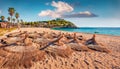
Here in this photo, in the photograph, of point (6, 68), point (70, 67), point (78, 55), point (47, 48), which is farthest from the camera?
point (78, 55)

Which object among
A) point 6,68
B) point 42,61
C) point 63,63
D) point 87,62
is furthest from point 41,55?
point 87,62

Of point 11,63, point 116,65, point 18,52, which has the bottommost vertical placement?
point 116,65

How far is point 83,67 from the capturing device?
23.2 feet

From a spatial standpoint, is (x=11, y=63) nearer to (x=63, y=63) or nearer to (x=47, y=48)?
(x=47, y=48)

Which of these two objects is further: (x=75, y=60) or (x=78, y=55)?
(x=78, y=55)

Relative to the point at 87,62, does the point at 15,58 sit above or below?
above

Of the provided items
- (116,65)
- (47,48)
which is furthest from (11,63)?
(116,65)

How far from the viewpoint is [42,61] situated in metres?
7.24

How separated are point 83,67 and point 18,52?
3.70 metres

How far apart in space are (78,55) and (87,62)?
123cm

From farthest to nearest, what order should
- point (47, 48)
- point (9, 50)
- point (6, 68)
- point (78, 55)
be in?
point (78, 55) → point (47, 48) → point (9, 50) → point (6, 68)

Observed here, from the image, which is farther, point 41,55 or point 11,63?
point 41,55

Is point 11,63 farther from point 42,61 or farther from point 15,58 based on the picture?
point 42,61

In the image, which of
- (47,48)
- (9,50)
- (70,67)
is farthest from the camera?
(47,48)
